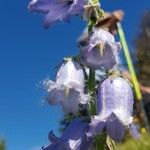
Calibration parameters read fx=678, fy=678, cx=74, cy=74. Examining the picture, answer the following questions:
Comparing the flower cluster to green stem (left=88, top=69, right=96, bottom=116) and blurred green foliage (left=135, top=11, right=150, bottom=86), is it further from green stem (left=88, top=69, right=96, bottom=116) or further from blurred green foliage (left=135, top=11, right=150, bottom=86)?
blurred green foliage (left=135, top=11, right=150, bottom=86)

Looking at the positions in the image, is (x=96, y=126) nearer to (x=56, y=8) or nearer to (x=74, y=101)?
(x=74, y=101)

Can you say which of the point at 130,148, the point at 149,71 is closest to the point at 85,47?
the point at 130,148

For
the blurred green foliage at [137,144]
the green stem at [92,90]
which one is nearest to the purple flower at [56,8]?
Result: the green stem at [92,90]

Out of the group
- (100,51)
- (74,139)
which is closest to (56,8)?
(100,51)

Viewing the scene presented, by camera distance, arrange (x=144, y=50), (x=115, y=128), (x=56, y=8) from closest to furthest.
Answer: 1. (x=115, y=128)
2. (x=56, y=8)
3. (x=144, y=50)

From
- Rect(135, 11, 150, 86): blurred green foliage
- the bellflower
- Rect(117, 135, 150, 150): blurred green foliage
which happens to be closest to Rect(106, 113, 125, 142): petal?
the bellflower

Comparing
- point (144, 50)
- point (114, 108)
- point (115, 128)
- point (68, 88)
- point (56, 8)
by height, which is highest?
point (144, 50)

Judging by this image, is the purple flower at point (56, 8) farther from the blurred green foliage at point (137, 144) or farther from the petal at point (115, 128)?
the blurred green foliage at point (137, 144)
